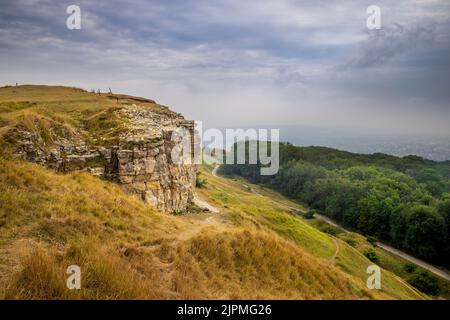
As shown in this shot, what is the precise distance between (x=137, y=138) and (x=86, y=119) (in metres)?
6.06

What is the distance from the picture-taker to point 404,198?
83500 millimetres

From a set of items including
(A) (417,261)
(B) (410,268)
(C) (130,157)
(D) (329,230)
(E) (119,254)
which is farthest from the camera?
(D) (329,230)

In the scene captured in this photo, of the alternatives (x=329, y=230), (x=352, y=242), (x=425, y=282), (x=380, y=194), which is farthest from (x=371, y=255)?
(x=380, y=194)

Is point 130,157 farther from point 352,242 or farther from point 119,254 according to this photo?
point 352,242

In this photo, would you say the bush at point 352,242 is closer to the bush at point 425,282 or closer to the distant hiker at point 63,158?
the bush at point 425,282

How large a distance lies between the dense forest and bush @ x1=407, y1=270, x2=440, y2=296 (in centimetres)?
1406

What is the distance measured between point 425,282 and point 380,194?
1558 inches

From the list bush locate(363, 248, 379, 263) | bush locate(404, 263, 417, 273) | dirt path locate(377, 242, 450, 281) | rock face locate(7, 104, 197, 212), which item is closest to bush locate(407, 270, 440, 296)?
bush locate(404, 263, 417, 273)

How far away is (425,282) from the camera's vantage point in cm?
4922

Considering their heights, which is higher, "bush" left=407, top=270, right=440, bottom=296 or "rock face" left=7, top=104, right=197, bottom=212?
"rock face" left=7, top=104, right=197, bottom=212

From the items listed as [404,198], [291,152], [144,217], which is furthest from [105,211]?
[291,152]

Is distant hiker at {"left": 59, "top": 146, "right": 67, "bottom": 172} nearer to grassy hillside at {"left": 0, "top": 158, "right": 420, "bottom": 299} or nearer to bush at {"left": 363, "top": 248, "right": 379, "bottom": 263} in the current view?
grassy hillside at {"left": 0, "top": 158, "right": 420, "bottom": 299}

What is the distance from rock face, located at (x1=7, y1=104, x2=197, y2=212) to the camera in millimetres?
19891
